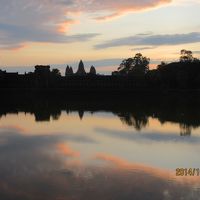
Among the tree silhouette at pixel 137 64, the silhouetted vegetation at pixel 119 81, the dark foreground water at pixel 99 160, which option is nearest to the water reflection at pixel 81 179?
the dark foreground water at pixel 99 160

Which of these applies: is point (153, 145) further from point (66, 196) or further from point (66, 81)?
point (66, 81)

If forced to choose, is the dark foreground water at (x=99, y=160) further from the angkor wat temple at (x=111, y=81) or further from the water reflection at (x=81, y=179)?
the angkor wat temple at (x=111, y=81)

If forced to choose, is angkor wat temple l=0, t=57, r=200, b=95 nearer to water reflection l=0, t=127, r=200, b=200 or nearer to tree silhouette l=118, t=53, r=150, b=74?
tree silhouette l=118, t=53, r=150, b=74

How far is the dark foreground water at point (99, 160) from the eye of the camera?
50.7 ft

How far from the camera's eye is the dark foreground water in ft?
50.7

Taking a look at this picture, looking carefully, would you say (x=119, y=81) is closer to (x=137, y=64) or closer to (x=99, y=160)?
(x=137, y=64)

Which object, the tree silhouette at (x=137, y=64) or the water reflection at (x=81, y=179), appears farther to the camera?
the tree silhouette at (x=137, y=64)

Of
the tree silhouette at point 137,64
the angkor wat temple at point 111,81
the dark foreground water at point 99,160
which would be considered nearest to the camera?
the dark foreground water at point 99,160

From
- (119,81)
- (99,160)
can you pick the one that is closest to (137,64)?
(119,81)

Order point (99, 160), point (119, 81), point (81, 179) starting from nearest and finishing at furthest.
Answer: point (81, 179) < point (99, 160) < point (119, 81)

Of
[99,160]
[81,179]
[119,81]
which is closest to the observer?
[81,179]

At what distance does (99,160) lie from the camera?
2130cm

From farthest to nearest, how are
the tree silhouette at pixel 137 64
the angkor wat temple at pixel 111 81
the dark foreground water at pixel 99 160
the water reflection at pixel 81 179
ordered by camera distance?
the tree silhouette at pixel 137 64
the angkor wat temple at pixel 111 81
the dark foreground water at pixel 99 160
the water reflection at pixel 81 179

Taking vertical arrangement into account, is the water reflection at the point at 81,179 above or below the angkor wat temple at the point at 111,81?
below
